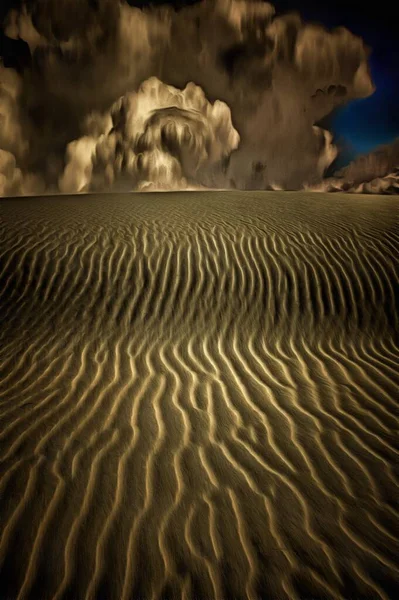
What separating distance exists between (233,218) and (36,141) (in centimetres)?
1786

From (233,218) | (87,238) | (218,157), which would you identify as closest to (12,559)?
(87,238)

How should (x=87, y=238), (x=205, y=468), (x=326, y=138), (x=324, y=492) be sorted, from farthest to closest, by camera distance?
(x=326, y=138) → (x=87, y=238) → (x=205, y=468) → (x=324, y=492)

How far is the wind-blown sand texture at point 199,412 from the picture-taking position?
1898 mm

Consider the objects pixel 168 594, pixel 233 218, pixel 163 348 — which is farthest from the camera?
pixel 233 218

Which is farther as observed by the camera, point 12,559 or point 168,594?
point 12,559

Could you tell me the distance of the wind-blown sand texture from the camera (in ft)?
6.23

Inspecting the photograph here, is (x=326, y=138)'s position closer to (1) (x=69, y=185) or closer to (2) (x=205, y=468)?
(1) (x=69, y=185)

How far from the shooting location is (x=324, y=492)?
2.32m

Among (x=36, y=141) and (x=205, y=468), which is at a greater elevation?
(x=36, y=141)

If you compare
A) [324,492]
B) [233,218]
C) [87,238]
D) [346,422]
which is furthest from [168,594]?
[233,218]

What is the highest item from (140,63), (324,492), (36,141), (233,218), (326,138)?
(140,63)

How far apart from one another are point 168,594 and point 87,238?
18.4 ft

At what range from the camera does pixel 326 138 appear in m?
24.2

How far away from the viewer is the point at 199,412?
3111 millimetres
